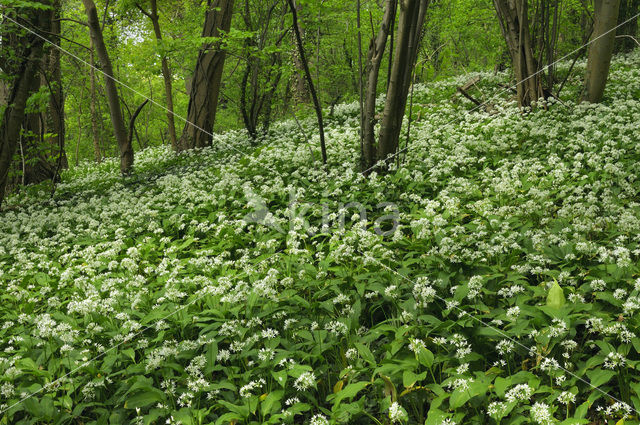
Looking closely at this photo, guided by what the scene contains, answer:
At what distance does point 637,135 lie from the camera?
5570mm

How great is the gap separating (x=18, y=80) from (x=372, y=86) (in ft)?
18.8

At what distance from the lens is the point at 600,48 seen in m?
7.13

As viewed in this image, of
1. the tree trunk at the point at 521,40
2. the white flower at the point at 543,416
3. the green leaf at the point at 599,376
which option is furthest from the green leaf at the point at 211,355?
the tree trunk at the point at 521,40

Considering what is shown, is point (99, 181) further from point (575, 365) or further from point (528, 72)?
point (575, 365)

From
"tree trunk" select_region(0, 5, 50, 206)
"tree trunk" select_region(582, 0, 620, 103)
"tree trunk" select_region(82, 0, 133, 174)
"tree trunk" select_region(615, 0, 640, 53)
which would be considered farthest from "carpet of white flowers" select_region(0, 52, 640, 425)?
"tree trunk" select_region(615, 0, 640, 53)

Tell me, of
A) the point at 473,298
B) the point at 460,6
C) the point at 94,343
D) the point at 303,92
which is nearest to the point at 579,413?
the point at 473,298

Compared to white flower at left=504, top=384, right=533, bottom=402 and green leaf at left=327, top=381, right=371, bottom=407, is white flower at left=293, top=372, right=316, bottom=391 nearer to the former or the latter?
green leaf at left=327, top=381, right=371, bottom=407

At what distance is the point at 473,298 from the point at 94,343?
2.83 m

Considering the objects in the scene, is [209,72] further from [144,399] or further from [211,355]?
[144,399]

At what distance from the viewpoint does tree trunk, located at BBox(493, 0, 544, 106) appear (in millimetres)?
7277

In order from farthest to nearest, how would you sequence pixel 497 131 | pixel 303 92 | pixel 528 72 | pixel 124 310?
pixel 303 92
pixel 528 72
pixel 497 131
pixel 124 310

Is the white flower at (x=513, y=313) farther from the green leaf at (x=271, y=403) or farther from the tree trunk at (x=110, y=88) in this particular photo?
the tree trunk at (x=110, y=88)

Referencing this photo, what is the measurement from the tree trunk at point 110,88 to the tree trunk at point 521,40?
7010 mm

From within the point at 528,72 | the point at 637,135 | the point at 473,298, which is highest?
the point at 528,72
